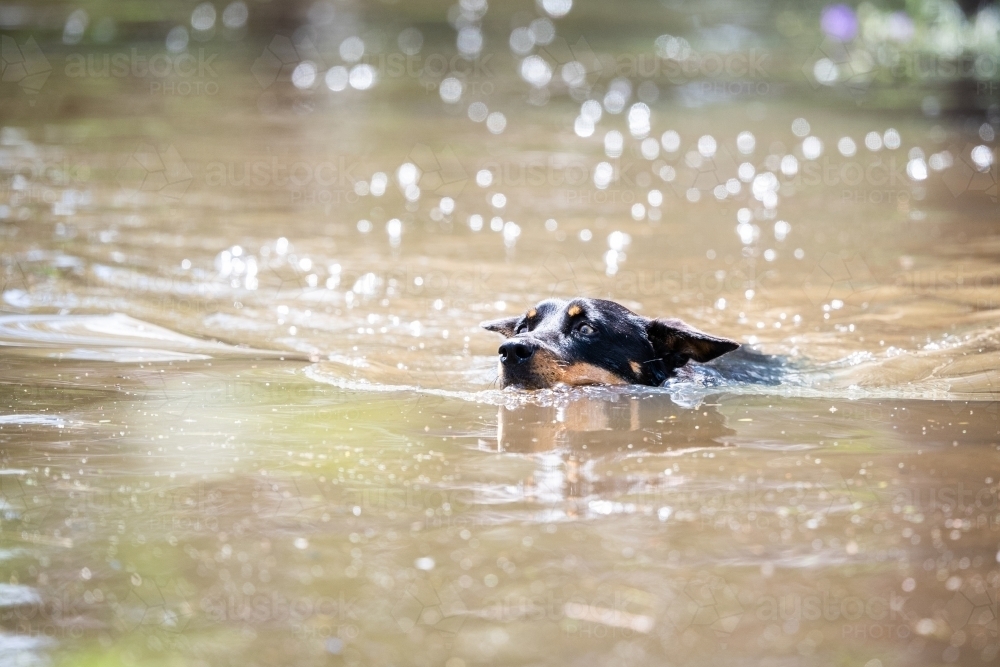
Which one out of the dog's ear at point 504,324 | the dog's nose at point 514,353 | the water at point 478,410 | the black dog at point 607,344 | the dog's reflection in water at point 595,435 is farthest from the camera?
the dog's ear at point 504,324

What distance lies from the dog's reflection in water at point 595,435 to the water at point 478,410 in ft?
0.09

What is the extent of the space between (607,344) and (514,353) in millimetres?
765

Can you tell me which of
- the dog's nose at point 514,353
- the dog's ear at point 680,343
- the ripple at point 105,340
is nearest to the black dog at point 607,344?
the dog's ear at point 680,343

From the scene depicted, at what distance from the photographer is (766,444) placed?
497cm

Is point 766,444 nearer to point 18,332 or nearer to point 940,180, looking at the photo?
point 18,332

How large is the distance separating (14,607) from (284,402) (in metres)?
Result: 2.49

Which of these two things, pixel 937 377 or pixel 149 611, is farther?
pixel 937 377

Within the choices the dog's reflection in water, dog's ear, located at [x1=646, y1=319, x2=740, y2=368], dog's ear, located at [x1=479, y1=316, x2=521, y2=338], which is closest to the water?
the dog's reflection in water

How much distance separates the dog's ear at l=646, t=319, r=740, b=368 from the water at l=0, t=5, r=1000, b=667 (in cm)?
17

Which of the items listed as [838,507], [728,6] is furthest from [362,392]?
[728,6]

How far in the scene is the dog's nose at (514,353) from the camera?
19.7ft

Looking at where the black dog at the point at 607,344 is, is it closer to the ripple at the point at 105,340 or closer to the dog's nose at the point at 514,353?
the dog's nose at the point at 514,353

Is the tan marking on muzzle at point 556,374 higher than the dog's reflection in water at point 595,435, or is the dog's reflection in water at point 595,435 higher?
the tan marking on muzzle at point 556,374

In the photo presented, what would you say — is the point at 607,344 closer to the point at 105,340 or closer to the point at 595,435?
the point at 595,435
